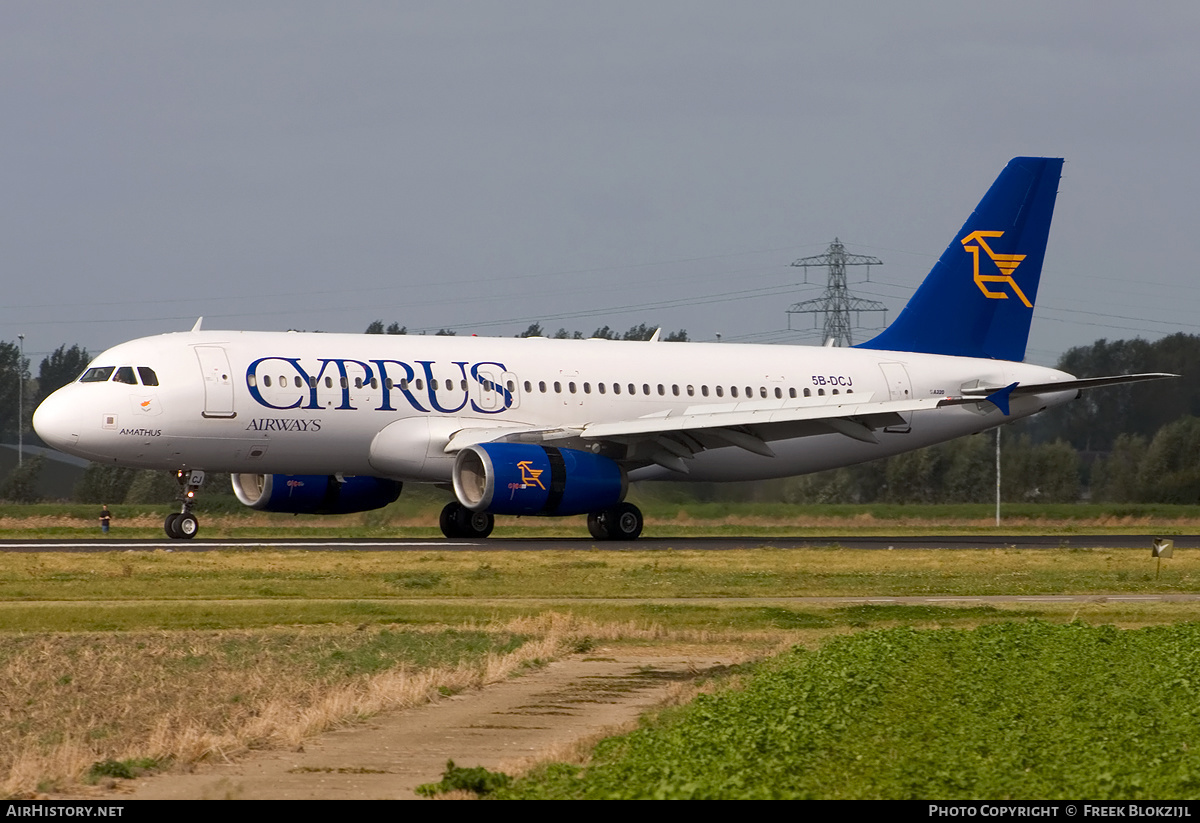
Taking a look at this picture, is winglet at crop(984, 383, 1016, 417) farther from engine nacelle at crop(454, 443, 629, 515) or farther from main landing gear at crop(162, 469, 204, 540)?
main landing gear at crop(162, 469, 204, 540)

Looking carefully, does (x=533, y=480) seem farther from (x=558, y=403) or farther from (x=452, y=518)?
(x=452, y=518)

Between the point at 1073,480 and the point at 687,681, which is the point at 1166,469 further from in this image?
the point at 687,681

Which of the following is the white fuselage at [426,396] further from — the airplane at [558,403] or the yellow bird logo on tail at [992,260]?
the yellow bird logo on tail at [992,260]

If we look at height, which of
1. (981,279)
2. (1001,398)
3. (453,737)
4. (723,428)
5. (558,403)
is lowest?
(453,737)

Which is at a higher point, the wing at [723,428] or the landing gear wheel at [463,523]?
the wing at [723,428]

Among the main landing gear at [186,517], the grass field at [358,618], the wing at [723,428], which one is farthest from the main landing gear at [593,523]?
the main landing gear at [186,517]

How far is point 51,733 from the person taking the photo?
487 inches

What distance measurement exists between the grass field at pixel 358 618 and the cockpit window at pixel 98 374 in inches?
173

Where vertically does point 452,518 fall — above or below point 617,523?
above

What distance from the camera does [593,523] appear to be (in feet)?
107

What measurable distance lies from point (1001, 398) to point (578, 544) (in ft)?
31.0

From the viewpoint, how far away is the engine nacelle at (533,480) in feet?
95.3

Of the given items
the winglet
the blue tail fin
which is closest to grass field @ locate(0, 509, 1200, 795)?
the winglet

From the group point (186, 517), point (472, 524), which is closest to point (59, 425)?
point (186, 517)
